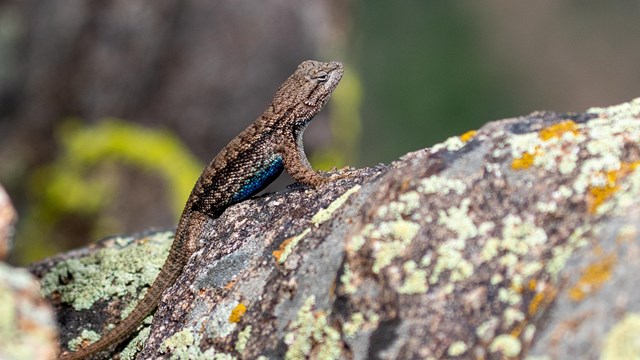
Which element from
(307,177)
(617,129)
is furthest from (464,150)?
(307,177)

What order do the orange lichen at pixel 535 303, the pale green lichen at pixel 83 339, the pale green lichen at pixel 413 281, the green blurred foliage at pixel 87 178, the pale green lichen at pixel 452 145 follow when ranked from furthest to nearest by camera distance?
the green blurred foliage at pixel 87 178 → the pale green lichen at pixel 83 339 → the pale green lichen at pixel 452 145 → the pale green lichen at pixel 413 281 → the orange lichen at pixel 535 303

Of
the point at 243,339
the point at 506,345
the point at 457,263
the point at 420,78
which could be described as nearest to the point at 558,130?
the point at 457,263

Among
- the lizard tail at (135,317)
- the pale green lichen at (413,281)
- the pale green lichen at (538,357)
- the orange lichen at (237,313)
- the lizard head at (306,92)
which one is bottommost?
the pale green lichen at (538,357)

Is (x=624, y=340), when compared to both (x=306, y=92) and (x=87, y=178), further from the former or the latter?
(x=87, y=178)

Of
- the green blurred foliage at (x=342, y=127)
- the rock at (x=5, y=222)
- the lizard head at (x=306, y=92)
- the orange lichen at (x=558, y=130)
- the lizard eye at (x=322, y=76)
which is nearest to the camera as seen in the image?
the rock at (x=5, y=222)

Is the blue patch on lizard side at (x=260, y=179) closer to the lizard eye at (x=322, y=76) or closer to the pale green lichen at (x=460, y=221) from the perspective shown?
the lizard eye at (x=322, y=76)

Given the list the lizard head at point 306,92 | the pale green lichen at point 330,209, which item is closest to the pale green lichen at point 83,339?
the pale green lichen at point 330,209

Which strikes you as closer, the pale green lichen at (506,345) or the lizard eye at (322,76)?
the pale green lichen at (506,345)

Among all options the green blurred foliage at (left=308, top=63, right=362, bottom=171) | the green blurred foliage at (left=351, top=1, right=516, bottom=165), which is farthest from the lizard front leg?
the green blurred foliage at (left=351, top=1, right=516, bottom=165)

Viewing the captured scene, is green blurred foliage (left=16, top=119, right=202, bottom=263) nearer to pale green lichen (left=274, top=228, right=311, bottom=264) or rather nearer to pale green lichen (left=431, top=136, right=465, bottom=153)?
pale green lichen (left=274, top=228, right=311, bottom=264)
